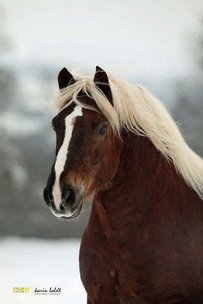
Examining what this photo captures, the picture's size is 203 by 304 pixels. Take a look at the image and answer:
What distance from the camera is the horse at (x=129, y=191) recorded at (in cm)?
145

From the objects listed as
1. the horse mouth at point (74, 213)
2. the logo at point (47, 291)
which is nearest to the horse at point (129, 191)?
the horse mouth at point (74, 213)

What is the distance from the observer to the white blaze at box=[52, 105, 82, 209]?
1.37m

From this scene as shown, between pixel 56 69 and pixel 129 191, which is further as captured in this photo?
pixel 56 69

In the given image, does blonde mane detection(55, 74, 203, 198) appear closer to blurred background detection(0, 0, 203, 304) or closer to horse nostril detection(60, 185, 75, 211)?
horse nostril detection(60, 185, 75, 211)

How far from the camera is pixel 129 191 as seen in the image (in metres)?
1.56

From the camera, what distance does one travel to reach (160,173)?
5.20ft

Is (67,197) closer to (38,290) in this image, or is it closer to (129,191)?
(129,191)

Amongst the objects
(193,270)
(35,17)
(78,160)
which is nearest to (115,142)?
(78,160)

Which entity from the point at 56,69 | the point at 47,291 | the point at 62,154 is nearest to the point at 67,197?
Result: the point at 62,154

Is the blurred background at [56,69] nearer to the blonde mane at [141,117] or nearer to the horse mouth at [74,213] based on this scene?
the blonde mane at [141,117]

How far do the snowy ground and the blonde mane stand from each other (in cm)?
117

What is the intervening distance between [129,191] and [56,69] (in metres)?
1.31

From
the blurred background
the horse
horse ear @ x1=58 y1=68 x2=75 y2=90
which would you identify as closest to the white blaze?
the horse

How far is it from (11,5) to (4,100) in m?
0.51
